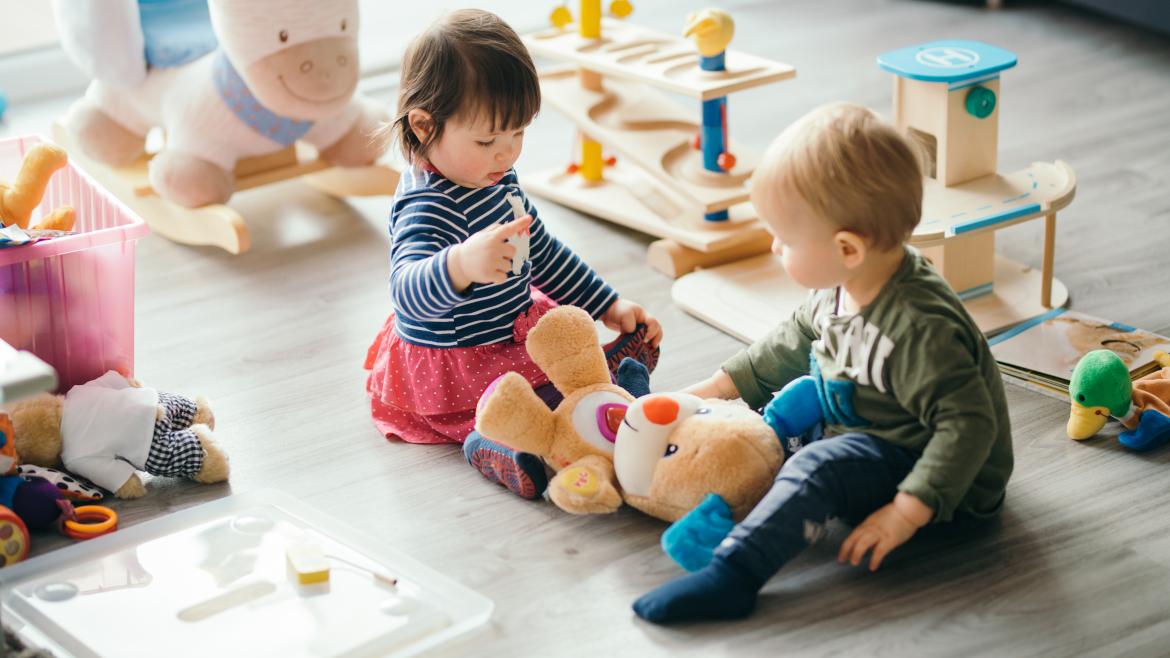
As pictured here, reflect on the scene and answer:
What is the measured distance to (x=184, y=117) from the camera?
2.07 meters

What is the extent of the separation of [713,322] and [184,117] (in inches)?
34.9

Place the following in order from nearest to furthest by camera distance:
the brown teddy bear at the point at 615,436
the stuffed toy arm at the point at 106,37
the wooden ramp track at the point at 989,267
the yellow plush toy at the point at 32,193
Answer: the brown teddy bear at the point at 615,436
the yellow plush toy at the point at 32,193
the wooden ramp track at the point at 989,267
the stuffed toy arm at the point at 106,37

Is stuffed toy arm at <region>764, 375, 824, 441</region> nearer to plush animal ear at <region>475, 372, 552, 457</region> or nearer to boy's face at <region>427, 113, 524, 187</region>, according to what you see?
plush animal ear at <region>475, 372, 552, 457</region>

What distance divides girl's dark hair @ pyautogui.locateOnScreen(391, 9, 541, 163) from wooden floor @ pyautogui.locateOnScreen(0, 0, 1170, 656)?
376 mm

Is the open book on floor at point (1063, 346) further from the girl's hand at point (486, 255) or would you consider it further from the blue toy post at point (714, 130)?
the girl's hand at point (486, 255)

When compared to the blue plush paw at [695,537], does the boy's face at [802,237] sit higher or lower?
higher

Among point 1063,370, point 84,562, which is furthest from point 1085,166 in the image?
point 84,562

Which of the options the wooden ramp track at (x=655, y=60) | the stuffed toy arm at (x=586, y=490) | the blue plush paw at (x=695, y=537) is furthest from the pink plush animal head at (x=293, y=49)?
the blue plush paw at (x=695, y=537)

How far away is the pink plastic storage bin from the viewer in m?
1.43

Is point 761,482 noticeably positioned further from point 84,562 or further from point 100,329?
point 100,329

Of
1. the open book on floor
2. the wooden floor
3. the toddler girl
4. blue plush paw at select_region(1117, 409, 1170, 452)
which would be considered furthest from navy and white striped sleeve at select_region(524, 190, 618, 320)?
blue plush paw at select_region(1117, 409, 1170, 452)

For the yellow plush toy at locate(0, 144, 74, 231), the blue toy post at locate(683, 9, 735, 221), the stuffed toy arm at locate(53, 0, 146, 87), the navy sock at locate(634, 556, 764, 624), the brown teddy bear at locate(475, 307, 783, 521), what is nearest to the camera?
the navy sock at locate(634, 556, 764, 624)

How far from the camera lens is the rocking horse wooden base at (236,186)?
2068 mm

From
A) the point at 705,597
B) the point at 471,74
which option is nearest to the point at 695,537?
the point at 705,597
